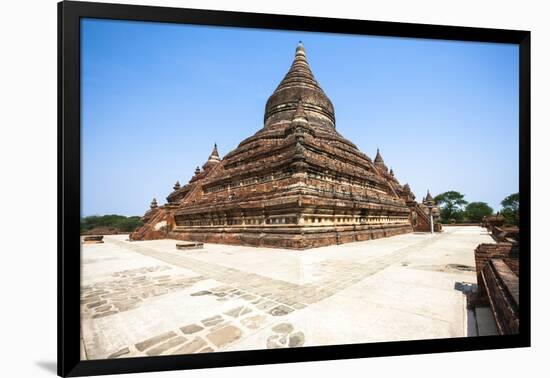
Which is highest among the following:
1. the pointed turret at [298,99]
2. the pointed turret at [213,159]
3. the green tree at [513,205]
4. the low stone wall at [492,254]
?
the pointed turret at [298,99]

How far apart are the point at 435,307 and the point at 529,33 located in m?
4.28

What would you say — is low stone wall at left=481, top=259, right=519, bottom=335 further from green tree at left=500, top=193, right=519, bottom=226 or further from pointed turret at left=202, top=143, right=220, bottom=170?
pointed turret at left=202, top=143, right=220, bottom=170

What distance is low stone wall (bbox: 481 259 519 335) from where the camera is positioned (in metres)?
3.52

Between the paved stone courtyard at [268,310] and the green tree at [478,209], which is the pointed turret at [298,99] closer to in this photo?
the green tree at [478,209]

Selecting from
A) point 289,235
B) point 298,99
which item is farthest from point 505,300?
point 298,99

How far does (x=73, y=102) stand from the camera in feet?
9.77

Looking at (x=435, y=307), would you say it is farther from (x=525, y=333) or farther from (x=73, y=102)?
(x=73, y=102)

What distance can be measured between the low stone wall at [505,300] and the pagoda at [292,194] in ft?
19.2

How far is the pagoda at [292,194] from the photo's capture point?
34.0ft

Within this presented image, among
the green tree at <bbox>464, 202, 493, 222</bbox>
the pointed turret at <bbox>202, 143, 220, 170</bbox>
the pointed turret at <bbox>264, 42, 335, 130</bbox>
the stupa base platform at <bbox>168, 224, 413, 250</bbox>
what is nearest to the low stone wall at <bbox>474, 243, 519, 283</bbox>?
the green tree at <bbox>464, 202, 493, 222</bbox>

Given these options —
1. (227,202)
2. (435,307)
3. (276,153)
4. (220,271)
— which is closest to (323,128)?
(276,153)

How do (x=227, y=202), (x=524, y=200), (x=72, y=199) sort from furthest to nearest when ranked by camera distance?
(x=227, y=202) < (x=524, y=200) < (x=72, y=199)

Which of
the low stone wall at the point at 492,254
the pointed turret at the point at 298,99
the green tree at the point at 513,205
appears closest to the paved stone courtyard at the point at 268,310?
the low stone wall at the point at 492,254

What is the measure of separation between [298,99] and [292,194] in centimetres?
1228
